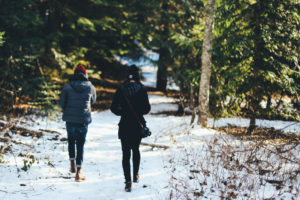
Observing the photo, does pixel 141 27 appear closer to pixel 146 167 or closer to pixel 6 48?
pixel 6 48

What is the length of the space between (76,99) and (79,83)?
1.15ft

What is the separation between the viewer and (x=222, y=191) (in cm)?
457

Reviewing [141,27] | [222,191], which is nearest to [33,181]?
[222,191]

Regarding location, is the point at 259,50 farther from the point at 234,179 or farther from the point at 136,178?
the point at 136,178

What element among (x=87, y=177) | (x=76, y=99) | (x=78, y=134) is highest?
(x=76, y=99)

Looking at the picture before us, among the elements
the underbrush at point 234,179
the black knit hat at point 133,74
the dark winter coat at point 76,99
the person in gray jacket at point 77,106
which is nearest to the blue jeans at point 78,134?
the person in gray jacket at point 77,106

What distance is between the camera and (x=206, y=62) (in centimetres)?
979

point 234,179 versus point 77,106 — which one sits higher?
point 77,106

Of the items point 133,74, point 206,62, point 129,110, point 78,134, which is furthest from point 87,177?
point 206,62

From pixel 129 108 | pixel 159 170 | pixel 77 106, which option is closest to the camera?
pixel 129 108

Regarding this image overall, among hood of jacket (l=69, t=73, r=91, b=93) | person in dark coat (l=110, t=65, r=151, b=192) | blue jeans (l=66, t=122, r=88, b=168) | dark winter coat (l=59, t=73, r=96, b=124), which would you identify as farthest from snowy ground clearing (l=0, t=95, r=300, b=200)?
hood of jacket (l=69, t=73, r=91, b=93)

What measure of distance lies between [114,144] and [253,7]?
6.98 m

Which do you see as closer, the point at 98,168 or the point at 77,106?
the point at 77,106

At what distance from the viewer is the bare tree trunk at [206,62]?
960 centimetres
